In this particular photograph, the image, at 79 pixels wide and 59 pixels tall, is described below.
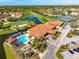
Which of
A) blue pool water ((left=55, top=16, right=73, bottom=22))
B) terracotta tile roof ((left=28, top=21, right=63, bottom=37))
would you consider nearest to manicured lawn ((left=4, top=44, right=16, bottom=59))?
terracotta tile roof ((left=28, top=21, right=63, bottom=37))

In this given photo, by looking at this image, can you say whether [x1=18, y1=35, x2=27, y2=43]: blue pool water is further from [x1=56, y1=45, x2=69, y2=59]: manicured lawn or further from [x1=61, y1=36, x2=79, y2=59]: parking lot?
[x1=61, y1=36, x2=79, y2=59]: parking lot

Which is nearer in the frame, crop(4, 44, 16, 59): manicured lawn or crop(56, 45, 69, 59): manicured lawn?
crop(56, 45, 69, 59): manicured lawn

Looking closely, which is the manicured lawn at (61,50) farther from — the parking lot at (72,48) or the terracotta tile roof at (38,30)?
the terracotta tile roof at (38,30)

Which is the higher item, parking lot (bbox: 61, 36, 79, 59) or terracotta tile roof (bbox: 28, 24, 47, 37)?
terracotta tile roof (bbox: 28, 24, 47, 37)

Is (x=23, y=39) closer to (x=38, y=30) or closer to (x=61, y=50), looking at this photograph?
(x=38, y=30)

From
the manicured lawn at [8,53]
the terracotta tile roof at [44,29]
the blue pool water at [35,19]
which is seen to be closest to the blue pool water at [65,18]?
the terracotta tile roof at [44,29]

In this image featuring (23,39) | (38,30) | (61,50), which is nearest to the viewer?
(61,50)

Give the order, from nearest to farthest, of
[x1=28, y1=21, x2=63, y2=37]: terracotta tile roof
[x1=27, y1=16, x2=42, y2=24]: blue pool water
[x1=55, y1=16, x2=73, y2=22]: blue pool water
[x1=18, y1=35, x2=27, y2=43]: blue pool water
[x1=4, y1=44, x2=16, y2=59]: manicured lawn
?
[x1=4, y1=44, x2=16, y2=59]: manicured lawn < [x1=18, y1=35, x2=27, y2=43]: blue pool water < [x1=28, y1=21, x2=63, y2=37]: terracotta tile roof < [x1=27, y1=16, x2=42, y2=24]: blue pool water < [x1=55, y1=16, x2=73, y2=22]: blue pool water

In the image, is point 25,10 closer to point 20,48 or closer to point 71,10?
point 71,10

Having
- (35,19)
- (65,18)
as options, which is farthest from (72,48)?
(35,19)

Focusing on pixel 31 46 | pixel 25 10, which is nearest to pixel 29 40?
pixel 31 46

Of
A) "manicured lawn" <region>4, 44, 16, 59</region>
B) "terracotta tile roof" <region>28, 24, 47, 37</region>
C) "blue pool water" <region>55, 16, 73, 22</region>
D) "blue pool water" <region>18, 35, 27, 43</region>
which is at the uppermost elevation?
"blue pool water" <region>55, 16, 73, 22</region>
